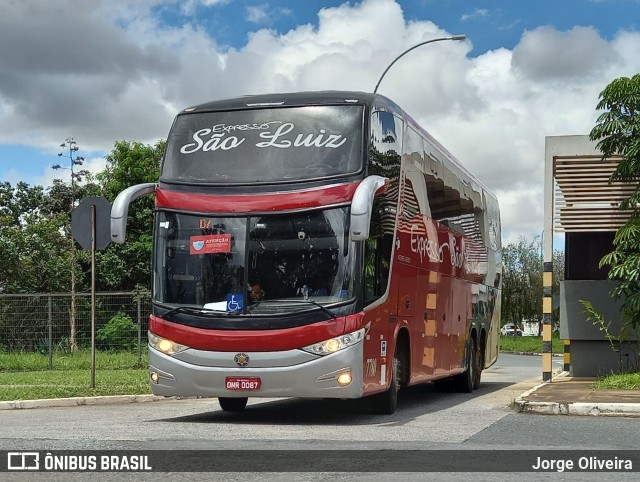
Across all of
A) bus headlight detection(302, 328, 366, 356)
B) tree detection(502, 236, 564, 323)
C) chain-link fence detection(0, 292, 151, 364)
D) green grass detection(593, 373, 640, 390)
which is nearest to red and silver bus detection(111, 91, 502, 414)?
bus headlight detection(302, 328, 366, 356)

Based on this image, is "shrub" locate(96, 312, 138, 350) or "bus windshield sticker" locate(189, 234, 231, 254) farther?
"shrub" locate(96, 312, 138, 350)

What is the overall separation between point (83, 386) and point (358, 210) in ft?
26.9

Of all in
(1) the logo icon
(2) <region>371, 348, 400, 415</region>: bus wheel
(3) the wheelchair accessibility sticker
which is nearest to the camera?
(1) the logo icon

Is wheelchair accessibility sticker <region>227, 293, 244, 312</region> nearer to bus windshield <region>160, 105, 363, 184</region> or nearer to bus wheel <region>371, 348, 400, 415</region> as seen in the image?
bus windshield <region>160, 105, 363, 184</region>

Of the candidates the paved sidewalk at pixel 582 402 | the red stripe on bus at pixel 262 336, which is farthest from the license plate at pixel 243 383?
the paved sidewalk at pixel 582 402

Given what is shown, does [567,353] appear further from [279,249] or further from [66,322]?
[279,249]

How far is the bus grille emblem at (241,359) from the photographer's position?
12387 mm

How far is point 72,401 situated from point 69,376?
20.5 ft

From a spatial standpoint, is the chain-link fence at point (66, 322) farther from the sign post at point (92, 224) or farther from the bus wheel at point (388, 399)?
the bus wheel at point (388, 399)

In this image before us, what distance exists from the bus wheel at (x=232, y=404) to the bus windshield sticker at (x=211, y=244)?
2.51 m

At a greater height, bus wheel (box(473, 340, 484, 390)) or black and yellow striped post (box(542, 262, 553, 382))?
black and yellow striped post (box(542, 262, 553, 382))

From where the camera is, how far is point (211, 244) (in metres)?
12.7

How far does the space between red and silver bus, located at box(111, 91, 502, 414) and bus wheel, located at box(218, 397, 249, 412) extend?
0.11 meters

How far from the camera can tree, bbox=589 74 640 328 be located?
711 inches
